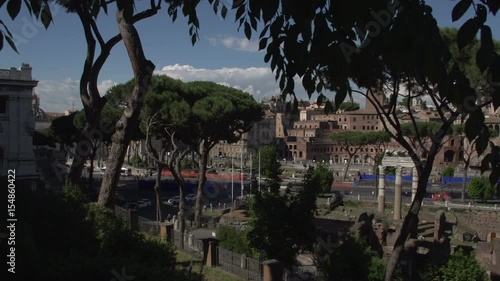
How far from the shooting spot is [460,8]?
5.52 feet

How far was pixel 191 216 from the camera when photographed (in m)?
22.0

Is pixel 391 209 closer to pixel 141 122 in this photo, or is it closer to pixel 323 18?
pixel 141 122

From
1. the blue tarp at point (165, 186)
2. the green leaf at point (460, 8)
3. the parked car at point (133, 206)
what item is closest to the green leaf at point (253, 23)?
the green leaf at point (460, 8)

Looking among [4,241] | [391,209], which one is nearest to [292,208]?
[4,241]

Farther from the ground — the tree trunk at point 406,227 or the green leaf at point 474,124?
the green leaf at point 474,124

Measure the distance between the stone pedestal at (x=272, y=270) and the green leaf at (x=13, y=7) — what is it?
6.49 metres

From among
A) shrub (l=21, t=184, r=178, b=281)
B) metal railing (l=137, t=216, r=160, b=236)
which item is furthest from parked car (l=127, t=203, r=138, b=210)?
shrub (l=21, t=184, r=178, b=281)

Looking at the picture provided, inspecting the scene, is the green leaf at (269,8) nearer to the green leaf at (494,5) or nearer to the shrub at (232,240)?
the green leaf at (494,5)

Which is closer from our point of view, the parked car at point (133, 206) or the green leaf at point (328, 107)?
the green leaf at point (328, 107)

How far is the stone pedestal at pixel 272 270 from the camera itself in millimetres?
7934

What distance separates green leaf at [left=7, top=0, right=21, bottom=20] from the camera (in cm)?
206

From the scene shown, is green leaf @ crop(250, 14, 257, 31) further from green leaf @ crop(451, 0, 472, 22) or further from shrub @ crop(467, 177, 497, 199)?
shrub @ crop(467, 177, 497, 199)

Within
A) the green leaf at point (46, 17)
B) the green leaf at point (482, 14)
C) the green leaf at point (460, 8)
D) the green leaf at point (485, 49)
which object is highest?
the green leaf at point (46, 17)

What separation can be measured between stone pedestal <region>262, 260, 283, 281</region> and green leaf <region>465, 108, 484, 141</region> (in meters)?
6.53
